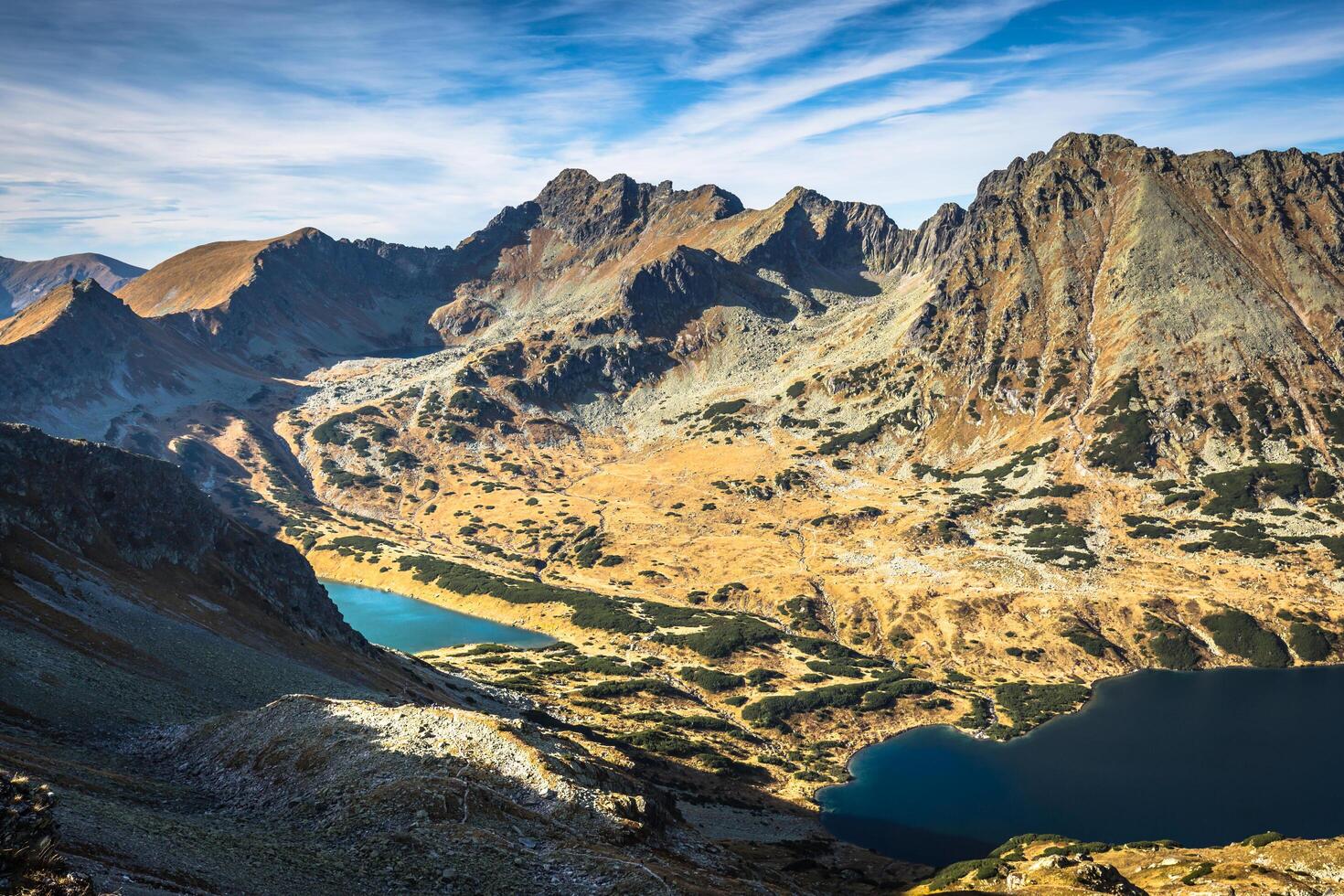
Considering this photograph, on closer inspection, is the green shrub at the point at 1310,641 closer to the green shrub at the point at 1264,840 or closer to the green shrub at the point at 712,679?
the green shrub at the point at 712,679

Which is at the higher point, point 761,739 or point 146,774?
point 146,774

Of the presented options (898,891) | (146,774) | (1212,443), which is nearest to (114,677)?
(146,774)

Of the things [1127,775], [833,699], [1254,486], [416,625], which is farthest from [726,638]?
[1254,486]

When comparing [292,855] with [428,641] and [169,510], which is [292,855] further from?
[428,641]

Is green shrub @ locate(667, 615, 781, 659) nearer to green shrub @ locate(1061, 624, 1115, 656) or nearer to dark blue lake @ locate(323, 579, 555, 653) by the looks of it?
dark blue lake @ locate(323, 579, 555, 653)

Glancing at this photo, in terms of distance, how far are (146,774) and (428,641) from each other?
112m

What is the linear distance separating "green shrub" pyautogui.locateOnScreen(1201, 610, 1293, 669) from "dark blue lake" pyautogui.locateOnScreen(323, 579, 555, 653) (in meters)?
121

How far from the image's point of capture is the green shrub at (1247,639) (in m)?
129

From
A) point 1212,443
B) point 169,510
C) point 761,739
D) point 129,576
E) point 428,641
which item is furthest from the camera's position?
point 1212,443

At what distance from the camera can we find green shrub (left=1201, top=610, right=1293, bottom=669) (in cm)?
12925

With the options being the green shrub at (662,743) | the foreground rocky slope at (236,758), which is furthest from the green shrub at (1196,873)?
the green shrub at (662,743)

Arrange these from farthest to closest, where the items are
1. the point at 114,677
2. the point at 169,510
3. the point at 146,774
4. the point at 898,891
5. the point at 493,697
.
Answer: the point at 493,697, the point at 169,510, the point at 898,891, the point at 114,677, the point at 146,774

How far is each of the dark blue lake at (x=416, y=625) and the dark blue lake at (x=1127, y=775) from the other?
77311 millimetres

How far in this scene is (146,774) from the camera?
43812 mm
